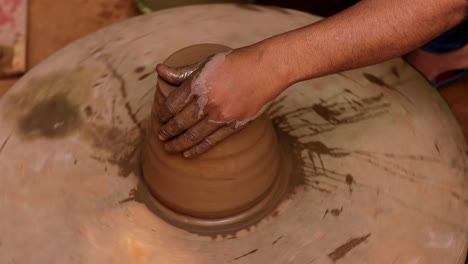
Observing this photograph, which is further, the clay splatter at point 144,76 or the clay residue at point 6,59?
the clay residue at point 6,59

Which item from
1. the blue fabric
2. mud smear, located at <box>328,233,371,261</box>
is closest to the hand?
mud smear, located at <box>328,233,371,261</box>

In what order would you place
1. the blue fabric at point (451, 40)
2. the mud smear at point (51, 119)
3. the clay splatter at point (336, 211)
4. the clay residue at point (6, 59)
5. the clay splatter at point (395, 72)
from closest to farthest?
the clay splatter at point (336, 211)
the mud smear at point (51, 119)
the clay splatter at point (395, 72)
the blue fabric at point (451, 40)
the clay residue at point (6, 59)

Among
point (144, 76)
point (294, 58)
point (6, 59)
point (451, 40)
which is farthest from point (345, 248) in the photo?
point (6, 59)

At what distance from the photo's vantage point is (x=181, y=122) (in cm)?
99

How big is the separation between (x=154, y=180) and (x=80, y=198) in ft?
0.51

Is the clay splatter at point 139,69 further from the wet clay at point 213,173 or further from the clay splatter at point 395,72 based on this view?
the clay splatter at point 395,72

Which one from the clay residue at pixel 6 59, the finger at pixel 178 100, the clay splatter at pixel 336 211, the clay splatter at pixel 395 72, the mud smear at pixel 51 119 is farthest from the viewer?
the clay residue at pixel 6 59

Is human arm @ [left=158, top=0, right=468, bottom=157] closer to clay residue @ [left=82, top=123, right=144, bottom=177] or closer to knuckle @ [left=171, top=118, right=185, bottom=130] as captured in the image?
knuckle @ [left=171, top=118, right=185, bottom=130]

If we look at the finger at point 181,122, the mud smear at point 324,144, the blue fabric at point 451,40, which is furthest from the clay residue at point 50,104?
the blue fabric at point 451,40

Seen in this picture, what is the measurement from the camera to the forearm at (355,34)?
1.03 m

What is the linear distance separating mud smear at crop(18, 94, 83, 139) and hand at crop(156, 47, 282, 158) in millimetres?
327

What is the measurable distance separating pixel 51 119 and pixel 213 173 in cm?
45

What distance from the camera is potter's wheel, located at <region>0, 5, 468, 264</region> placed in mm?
1038

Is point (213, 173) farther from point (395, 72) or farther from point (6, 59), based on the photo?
point (6, 59)
